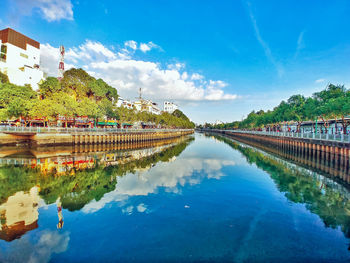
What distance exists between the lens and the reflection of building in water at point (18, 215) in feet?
23.4

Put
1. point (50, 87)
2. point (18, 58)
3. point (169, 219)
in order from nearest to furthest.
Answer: point (169, 219)
point (50, 87)
point (18, 58)

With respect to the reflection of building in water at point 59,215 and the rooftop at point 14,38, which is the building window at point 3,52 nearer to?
the rooftop at point 14,38

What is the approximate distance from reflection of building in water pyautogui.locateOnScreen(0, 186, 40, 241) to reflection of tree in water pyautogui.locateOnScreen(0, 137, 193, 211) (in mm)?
553

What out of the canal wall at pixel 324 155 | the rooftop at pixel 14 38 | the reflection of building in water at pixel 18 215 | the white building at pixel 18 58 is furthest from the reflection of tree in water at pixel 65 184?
the rooftop at pixel 14 38

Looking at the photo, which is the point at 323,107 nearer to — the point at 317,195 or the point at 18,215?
the point at 317,195

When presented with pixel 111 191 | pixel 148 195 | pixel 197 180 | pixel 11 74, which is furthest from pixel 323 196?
pixel 11 74

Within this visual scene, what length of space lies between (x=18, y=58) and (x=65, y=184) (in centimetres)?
6758

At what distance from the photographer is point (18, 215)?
8.49 meters

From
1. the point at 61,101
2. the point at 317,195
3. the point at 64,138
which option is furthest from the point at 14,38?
the point at 317,195

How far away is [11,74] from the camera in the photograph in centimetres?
5491

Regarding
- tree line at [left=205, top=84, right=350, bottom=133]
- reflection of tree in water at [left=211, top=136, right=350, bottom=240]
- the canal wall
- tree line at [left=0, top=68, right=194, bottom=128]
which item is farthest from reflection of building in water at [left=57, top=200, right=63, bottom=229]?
tree line at [left=205, top=84, right=350, bottom=133]

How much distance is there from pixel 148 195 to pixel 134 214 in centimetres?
282

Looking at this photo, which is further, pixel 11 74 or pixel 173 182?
pixel 11 74

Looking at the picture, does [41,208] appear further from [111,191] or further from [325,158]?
[325,158]
